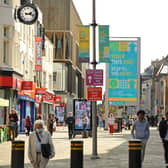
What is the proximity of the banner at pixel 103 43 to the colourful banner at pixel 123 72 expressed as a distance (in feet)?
96.8

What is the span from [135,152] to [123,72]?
3943 cm

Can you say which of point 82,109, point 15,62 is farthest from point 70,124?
point 15,62

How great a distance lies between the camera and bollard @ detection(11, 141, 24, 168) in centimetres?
1603

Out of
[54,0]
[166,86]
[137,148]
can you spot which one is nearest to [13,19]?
[137,148]

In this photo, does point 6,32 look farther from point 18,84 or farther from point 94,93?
point 94,93

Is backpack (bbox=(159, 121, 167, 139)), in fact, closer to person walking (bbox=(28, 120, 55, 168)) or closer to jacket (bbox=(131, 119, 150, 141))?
jacket (bbox=(131, 119, 150, 141))

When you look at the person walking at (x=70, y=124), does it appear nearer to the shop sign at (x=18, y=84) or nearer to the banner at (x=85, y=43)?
the shop sign at (x=18, y=84)

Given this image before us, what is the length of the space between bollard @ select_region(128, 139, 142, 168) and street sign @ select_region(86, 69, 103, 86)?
7858 millimetres

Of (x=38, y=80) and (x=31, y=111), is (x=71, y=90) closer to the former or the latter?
(x=38, y=80)

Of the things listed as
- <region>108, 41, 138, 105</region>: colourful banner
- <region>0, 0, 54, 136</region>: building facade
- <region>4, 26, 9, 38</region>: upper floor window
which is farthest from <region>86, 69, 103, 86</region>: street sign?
<region>108, 41, 138, 105</region>: colourful banner

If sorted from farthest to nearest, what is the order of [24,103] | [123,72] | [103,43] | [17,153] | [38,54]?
[38,54]
[123,72]
[24,103]
[103,43]
[17,153]

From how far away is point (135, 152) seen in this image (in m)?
16.2

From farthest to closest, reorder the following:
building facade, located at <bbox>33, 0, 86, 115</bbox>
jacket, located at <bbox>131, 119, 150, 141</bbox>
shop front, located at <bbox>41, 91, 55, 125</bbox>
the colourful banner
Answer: building facade, located at <bbox>33, 0, 86, 115</bbox> < shop front, located at <bbox>41, 91, 55, 125</bbox> < the colourful banner < jacket, located at <bbox>131, 119, 150, 141</bbox>

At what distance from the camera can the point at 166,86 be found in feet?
501
